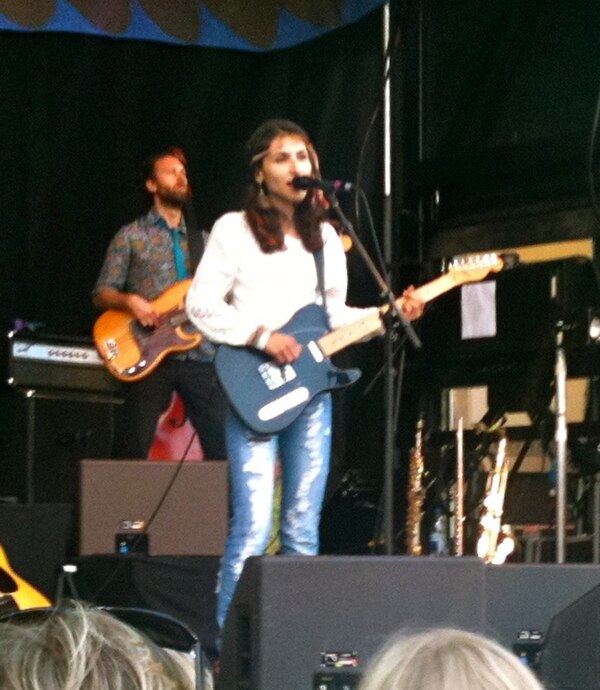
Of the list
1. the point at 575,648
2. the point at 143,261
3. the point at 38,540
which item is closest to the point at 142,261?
the point at 143,261

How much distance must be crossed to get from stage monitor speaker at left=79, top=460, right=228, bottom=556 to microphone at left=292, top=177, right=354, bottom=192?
4.19ft

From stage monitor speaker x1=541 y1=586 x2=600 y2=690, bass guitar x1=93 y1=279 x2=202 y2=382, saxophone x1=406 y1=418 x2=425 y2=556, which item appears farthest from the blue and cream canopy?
stage monitor speaker x1=541 y1=586 x2=600 y2=690

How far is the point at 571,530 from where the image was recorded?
532 centimetres

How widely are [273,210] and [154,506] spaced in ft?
3.88

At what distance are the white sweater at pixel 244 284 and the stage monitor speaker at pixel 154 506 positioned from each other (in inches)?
31.4

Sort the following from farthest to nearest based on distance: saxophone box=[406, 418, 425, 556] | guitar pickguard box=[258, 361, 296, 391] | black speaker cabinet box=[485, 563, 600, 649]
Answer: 1. saxophone box=[406, 418, 425, 556]
2. guitar pickguard box=[258, 361, 296, 391]
3. black speaker cabinet box=[485, 563, 600, 649]

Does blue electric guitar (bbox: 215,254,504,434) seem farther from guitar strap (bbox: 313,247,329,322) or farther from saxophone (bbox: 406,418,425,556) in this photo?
saxophone (bbox: 406,418,425,556)

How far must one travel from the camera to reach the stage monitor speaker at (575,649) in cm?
242

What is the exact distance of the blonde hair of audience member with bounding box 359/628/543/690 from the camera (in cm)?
131

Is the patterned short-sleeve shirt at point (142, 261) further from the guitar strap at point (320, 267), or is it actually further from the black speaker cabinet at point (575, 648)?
the black speaker cabinet at point (575, 648)

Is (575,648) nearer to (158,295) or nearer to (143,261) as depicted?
(158,295)

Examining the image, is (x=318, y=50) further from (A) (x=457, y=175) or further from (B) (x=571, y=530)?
(B) (x=571, y=530)

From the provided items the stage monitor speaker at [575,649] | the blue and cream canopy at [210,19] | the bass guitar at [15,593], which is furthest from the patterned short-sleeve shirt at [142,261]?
the stage monitor speaker at [575,649]

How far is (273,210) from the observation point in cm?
440
